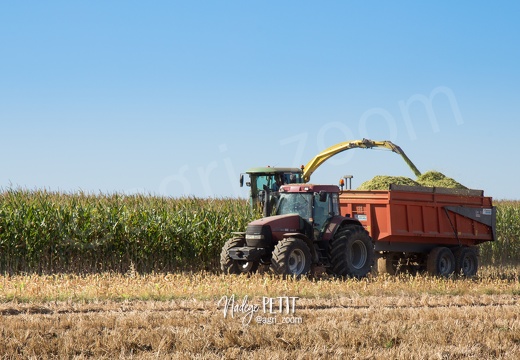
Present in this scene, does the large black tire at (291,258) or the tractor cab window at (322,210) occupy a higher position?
the tractor cab window at (322,210)

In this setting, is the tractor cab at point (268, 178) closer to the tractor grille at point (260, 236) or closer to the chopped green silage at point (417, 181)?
the chopped green silage at point (417, 181)

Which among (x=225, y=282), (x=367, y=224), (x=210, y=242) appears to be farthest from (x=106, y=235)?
(x=367, y=224)

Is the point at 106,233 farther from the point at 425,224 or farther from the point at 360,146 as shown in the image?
the point at 360,146

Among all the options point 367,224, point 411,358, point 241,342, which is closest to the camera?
point 411,358

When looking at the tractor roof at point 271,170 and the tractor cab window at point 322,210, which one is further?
the tractor roof at point 271,170

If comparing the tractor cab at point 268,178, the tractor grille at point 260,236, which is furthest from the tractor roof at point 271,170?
the tractor grille at point 260,236

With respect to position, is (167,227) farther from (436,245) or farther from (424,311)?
(424,311)

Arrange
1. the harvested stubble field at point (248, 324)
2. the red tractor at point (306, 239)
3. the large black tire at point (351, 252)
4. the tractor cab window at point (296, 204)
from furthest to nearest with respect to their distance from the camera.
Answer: the tractor cab window at point (296, 204) → the large black tire at point (351, 252) → the red tractor at point (306, 239) → the harvested stubble field at point (248, 324)

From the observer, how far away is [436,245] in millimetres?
17703

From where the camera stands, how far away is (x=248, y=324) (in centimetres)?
902

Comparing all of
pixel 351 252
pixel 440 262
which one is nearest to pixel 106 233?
pixel 351 252

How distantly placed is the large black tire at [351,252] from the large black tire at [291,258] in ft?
2.12

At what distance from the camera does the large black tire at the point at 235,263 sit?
15.0 m

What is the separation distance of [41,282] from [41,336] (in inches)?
237
